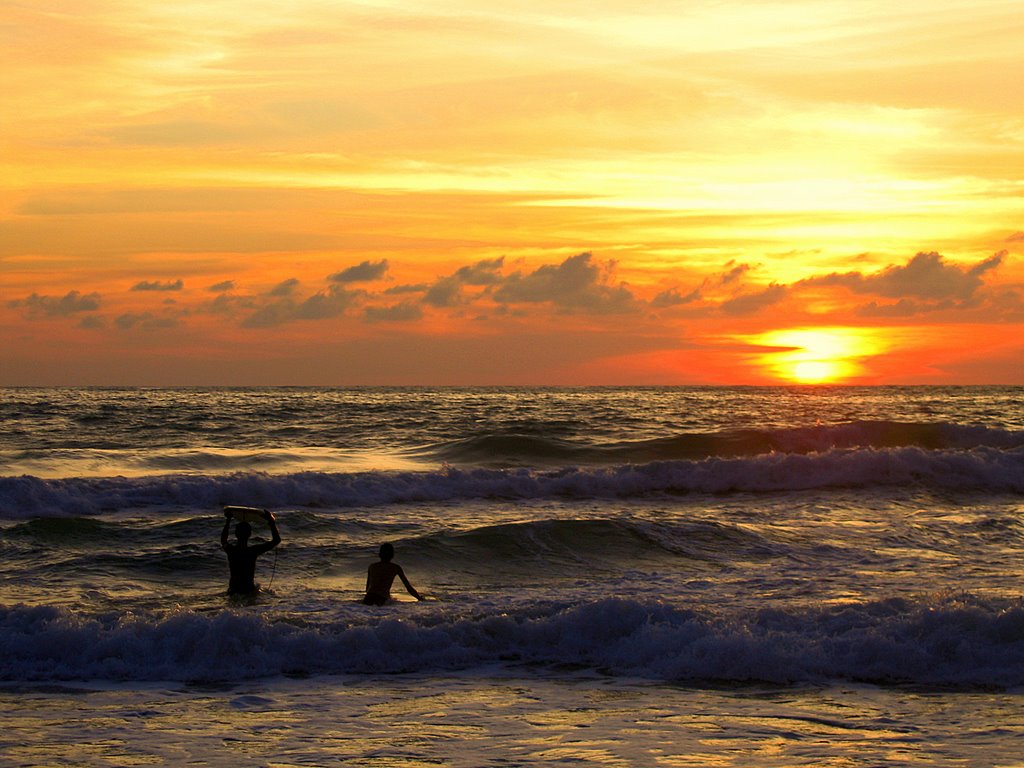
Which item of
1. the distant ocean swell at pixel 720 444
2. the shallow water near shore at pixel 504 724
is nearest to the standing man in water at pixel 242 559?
the shallow water near shore at pixel 504 724

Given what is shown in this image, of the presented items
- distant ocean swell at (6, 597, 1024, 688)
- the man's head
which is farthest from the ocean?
the man's head

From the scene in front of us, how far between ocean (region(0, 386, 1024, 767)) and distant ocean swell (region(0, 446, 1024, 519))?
0.30 ft

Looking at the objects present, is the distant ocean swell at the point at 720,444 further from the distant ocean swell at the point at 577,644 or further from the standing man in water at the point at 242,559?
the distant ocean swell at the point at 577,644

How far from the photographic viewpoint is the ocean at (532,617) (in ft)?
31.6

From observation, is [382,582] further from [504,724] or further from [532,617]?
[504,724]

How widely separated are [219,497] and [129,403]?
140 ft

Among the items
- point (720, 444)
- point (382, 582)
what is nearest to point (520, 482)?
point (720, 444)

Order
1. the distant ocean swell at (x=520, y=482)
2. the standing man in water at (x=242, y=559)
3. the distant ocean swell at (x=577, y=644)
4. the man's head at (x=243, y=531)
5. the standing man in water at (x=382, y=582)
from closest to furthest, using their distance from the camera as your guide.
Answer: the distant ocean swell at (x=577, y=644) < the standing man in water at (x=382, y=582) < the standing man in water at (x=242, y=559) < the man's head at (x=243, y=531) < the distant ocean swell at (x=520, y=482)

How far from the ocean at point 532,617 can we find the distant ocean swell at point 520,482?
9 centimetres

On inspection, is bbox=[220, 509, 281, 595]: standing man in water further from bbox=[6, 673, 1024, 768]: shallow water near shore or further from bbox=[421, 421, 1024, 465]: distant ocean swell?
bbox=[421, 421, 1024, 465]: distant ocean swell

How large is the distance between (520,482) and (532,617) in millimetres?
15354

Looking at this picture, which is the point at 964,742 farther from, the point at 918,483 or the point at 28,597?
the point at 918,483

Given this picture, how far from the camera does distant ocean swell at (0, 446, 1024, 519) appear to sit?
2556 centimetres

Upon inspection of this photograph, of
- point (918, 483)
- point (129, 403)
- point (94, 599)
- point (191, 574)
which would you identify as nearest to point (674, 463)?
point (918, 483)
